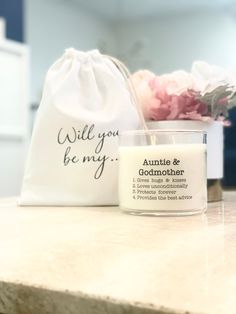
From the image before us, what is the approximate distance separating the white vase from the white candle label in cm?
13

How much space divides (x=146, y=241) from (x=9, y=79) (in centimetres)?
261

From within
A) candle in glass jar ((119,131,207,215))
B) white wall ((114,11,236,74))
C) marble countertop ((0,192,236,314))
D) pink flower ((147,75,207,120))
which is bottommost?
marble countertop ((0,192,236,314))

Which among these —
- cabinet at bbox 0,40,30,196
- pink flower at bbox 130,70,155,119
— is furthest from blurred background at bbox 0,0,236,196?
pink flower at bbox 130,70,155,119

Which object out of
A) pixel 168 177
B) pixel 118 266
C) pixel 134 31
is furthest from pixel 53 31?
pixel 118 266

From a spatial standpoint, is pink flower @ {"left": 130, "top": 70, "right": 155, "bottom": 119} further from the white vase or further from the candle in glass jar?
the candle in glass jar

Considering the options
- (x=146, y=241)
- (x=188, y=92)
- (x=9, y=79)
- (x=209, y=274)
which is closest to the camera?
(x=209, y=274)

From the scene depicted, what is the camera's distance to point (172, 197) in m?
0.69

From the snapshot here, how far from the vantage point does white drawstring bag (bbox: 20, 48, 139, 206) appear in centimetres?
82

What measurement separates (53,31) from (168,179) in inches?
185

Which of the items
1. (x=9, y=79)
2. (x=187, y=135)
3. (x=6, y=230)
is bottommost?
(x=6, y=230)

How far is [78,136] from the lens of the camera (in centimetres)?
83

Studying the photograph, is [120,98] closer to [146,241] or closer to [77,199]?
[77,199]

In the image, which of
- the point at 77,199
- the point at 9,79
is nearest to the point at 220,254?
the point at 77,199

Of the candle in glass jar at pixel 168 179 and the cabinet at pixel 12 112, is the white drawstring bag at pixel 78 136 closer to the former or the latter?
the candle in glass jar at pixel 168 179
